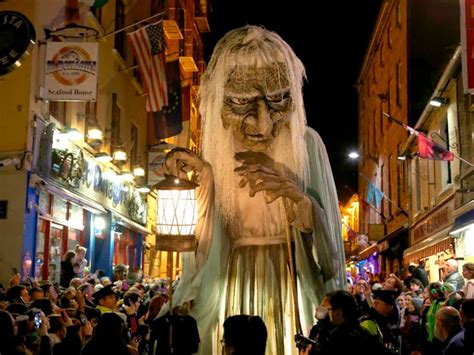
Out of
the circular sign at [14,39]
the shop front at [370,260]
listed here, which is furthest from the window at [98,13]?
the shop front at [370,260]

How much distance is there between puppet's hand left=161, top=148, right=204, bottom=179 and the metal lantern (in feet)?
0.22

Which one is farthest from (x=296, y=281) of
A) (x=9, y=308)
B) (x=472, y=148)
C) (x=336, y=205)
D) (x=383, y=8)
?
(x=383, y=8)

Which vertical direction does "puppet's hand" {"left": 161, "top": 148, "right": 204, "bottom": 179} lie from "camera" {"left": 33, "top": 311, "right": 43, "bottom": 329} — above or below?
above

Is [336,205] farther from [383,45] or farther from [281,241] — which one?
[383,45]

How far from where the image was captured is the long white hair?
496cm

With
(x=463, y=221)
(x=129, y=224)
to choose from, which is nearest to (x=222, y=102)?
(x=463, y=221)

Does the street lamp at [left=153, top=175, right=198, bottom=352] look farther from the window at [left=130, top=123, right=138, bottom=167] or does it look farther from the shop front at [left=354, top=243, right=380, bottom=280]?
the shop front at [left=354, top=243, right=380, bottom=280]

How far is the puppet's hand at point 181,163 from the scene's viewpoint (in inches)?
187

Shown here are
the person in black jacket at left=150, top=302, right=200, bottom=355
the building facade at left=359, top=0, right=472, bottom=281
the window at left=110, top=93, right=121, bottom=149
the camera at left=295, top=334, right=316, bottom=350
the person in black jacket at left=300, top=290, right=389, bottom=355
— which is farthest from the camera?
the window at left=110, top=93, right=121, bottom=149

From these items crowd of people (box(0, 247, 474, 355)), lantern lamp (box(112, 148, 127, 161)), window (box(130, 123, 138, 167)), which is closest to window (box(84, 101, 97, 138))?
lantern lamp (box(112, 148, 127, 161))

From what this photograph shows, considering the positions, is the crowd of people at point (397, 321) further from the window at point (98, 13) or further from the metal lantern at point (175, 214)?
the window at point (98, 13)

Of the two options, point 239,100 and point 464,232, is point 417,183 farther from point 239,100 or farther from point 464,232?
point 239,100

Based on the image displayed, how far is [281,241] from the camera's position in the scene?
4.92m

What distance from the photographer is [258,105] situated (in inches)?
193
